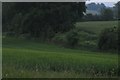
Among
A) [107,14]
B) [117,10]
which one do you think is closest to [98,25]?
[107,14]

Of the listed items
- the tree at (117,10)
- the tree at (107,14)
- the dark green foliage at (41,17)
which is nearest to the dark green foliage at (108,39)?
the tree at (107,14)

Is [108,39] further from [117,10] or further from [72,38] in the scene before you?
[72,38]

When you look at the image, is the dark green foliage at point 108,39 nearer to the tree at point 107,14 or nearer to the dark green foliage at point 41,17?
the tree at point 107,14

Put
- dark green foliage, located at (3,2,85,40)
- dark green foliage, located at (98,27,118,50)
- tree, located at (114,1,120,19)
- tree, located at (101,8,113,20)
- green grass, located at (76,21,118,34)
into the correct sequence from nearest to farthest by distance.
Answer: tree, located at (114,1,120,19) < tree, located at (101,8,113,20) < dark green foliage, located at (98,27,118,50) < green grass, located at (76,21,118,34) < dark green foliage, located at (3,2,85,40)

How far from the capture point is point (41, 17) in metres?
36.8

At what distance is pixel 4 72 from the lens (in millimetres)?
8047

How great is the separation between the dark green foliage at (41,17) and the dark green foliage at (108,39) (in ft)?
30.6

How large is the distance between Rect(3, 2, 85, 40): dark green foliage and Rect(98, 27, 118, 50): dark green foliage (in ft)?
30.6

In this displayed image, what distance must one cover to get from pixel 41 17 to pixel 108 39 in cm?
1527

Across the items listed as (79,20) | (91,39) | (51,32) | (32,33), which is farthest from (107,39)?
(32,33)

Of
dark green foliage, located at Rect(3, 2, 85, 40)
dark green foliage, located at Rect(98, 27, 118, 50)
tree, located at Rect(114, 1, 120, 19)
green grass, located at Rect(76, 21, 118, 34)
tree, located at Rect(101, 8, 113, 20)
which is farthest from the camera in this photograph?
dark green foliage, located at Rect(3, 2, 85, 40)

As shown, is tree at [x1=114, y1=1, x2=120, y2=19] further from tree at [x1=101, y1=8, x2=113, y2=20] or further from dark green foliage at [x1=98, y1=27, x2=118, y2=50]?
dark green foliage at [x1=98, y1=27, x2=118, y2=50]

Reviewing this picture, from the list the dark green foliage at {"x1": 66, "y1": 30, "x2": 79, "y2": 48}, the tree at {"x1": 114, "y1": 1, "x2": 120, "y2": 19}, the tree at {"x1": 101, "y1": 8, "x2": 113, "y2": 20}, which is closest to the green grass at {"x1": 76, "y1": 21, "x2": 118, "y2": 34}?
the tree at {"x1": 101, "y1": 8, "x2": 113, "y2": 20}

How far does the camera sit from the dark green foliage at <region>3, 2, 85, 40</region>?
116 feet
